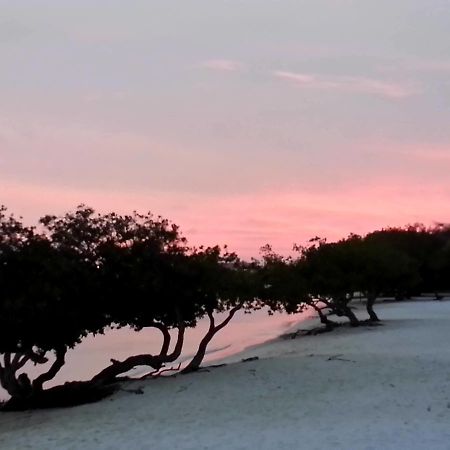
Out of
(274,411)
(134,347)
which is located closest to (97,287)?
(274,411)

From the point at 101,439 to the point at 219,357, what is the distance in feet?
65.9

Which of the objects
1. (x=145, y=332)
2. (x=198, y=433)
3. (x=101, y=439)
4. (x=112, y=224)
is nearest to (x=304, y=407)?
(x=198, y=433)

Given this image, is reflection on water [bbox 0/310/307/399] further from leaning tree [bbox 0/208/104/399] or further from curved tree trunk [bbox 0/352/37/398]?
leaning tree [bbox 0/208/104/399]

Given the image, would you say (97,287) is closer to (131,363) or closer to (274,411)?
(131,363)

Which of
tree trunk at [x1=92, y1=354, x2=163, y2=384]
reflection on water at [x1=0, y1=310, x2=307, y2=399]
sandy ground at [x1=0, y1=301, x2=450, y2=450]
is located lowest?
sandy ground at [x1=0, y1=301, x2=450, y2=450]

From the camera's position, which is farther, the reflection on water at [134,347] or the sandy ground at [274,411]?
the reflection on water at [134,347]

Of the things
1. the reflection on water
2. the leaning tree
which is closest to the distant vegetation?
the leaning tree

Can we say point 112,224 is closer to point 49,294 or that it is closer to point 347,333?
point 49,294

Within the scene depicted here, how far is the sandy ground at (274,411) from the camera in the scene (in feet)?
41.0

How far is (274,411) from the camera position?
49.4ft

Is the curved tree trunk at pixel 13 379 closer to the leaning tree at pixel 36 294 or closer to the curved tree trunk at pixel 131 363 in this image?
the leaning tree at pixel 36 294

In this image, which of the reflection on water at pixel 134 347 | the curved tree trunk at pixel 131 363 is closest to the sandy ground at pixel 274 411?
the curved tree trunk at pixel 131 363

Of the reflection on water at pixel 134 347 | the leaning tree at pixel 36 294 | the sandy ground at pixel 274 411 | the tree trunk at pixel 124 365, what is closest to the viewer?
the sandy ground at pixel 274 411

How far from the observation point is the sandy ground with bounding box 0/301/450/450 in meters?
12.5
